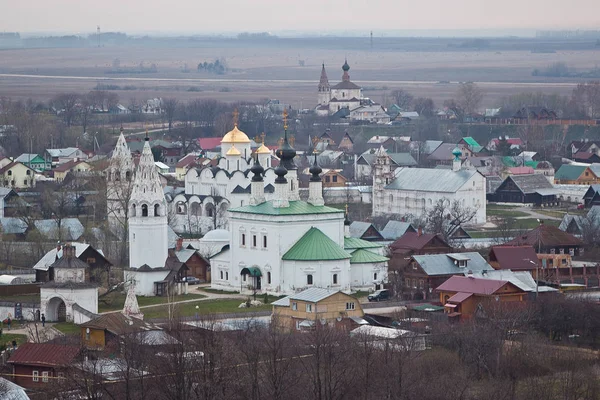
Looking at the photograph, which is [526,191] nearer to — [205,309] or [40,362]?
[205,309]

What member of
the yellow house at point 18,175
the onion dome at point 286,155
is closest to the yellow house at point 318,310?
the onion dome at point 286,155

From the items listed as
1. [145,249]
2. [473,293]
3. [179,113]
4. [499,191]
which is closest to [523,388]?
[473,293]

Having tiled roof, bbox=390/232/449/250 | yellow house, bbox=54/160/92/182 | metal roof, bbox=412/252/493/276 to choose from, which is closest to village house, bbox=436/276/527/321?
metal roof, bbox=412/252/493/276

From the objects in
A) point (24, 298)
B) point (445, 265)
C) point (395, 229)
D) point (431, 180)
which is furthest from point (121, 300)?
point (431, 180)

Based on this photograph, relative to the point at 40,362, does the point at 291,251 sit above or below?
above

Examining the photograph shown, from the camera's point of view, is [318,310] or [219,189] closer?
[318,310]

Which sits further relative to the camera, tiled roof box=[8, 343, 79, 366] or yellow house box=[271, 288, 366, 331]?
yellow house box=[271, 288, 366, 331]

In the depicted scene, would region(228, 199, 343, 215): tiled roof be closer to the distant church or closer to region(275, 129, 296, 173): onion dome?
region(275, 129, 296, 173): onion dome

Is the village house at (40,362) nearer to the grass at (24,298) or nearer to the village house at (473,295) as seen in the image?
the grass at (24,298)
